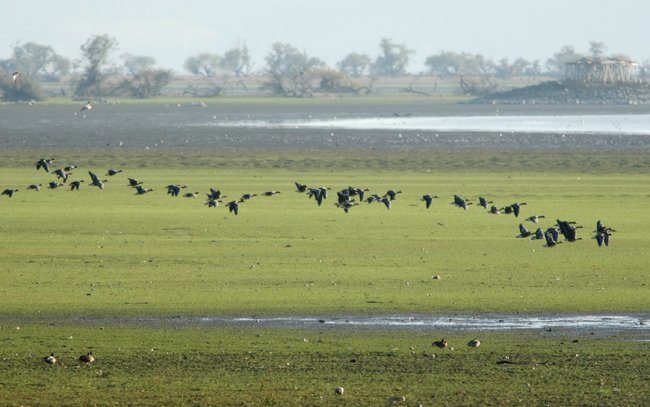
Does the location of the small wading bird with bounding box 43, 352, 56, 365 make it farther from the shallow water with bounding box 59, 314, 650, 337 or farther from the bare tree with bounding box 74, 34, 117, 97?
the bare tree with bounding box 74, 34, 117, 97

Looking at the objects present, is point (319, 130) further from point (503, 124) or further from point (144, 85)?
point (144, 85)

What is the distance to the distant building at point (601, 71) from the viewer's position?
142m

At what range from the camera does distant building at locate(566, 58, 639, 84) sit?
142 m

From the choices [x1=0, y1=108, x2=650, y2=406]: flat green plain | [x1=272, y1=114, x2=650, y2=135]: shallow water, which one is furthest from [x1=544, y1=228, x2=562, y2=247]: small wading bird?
[x1=272, y1=114, x2=650, y2=135]: shallow water

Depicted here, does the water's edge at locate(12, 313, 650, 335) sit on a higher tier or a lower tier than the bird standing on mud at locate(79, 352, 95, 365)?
lower

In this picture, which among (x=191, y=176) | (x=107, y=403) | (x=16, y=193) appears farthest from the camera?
(x=191, y=176)

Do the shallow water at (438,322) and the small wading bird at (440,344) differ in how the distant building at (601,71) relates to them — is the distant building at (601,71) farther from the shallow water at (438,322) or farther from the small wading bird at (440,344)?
the small wading bird at (440,344)

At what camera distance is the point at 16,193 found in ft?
125

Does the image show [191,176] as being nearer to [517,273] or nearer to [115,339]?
[517,273]

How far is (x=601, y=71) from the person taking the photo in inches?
5664

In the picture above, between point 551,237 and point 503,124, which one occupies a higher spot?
point 551,237

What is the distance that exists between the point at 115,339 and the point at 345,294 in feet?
14.5

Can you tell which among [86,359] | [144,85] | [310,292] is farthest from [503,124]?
[144,85]

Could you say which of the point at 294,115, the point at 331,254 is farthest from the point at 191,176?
the point at 294,115
